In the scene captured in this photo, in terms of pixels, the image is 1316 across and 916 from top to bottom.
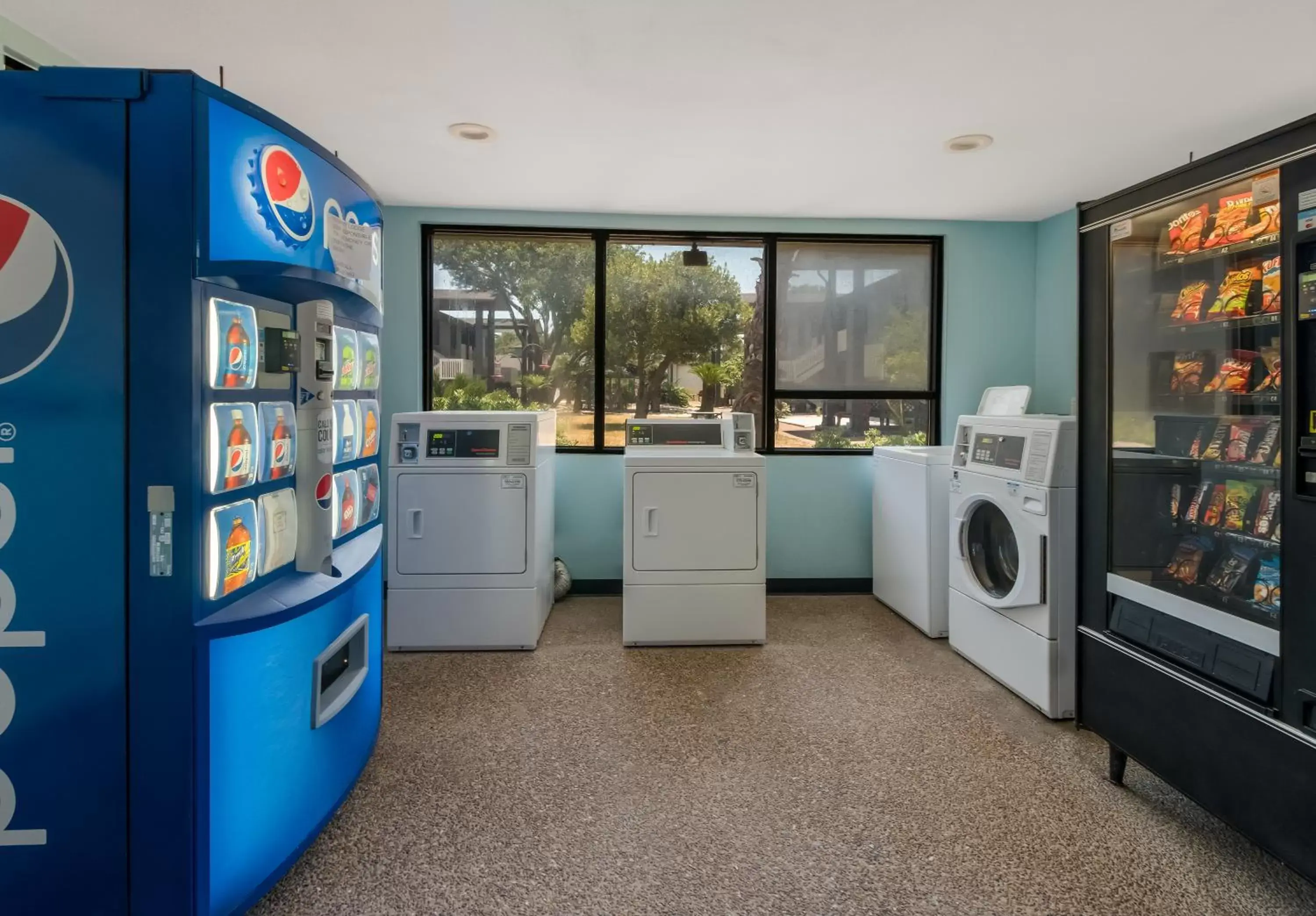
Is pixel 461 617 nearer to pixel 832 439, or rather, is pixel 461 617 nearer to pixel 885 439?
pixel 832 439

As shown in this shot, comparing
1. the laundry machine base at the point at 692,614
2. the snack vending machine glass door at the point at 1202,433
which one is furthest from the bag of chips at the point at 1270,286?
the laundry machine base at the point at 692,614

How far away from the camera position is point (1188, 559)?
2.04 m

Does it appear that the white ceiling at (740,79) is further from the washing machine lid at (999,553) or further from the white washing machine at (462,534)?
the washing machine lid at (999,553)

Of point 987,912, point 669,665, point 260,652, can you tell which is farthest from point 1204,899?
point 260,652

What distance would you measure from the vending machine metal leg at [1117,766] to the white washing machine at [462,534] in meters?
2.40

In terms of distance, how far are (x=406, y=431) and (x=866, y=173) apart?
8.79 feet

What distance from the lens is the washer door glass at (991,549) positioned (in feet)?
9.77

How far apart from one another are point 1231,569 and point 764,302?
9.60ft

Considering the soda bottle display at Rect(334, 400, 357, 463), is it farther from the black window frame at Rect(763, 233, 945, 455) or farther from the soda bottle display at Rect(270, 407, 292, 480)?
the black window frame at Rect(763, 233, 945, 455)

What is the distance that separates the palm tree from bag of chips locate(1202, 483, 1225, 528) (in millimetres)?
2740

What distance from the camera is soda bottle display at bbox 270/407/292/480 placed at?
5.44ft

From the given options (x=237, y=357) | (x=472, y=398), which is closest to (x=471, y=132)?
(x=472, y=398)

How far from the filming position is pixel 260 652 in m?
1.54

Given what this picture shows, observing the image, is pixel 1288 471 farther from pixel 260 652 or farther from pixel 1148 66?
pixel 260 652
